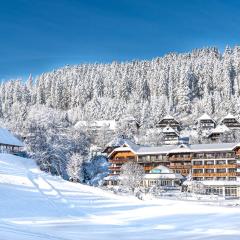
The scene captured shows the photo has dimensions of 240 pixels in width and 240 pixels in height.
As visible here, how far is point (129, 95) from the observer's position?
152 metres

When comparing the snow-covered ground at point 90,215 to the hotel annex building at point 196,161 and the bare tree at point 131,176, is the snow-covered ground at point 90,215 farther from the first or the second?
the hotel annex building at point 196,161

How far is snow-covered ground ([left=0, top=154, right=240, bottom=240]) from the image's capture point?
90.3 ft

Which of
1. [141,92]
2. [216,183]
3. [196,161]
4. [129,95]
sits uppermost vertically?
[141,92]

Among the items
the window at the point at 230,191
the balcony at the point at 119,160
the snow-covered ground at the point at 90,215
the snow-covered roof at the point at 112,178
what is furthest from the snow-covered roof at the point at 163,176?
the snow-covered ground at the point at 90,215

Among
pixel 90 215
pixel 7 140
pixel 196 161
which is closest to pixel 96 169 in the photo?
pixel 196 161

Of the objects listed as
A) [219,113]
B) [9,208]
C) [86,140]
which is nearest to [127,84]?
[219,113]

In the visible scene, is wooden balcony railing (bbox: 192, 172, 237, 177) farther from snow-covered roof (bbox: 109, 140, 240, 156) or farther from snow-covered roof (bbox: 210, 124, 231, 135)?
snow-covered roof (bbox: 210, 124, 231, 135)

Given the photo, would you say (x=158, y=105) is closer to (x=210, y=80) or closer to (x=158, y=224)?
(x=210, y=80)

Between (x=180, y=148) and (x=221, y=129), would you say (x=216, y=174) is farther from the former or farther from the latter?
(x=221, y=129)

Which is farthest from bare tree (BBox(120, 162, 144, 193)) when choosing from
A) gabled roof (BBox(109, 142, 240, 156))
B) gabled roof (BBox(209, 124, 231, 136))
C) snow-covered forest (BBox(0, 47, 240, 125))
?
snow-covered forest (BBox(0, 47, 240, 125))

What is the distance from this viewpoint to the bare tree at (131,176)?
7481 cm

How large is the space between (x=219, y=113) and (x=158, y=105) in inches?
679

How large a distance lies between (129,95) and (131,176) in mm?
78409

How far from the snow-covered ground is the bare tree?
2197 centimetres
